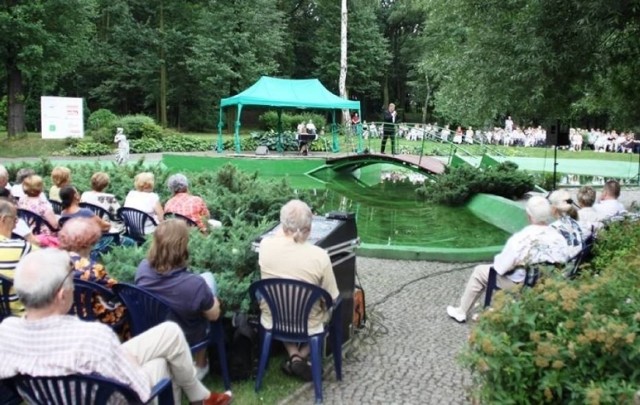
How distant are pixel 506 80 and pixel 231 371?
16.8 ft

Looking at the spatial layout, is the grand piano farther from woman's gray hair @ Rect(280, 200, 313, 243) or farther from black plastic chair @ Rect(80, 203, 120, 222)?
black plastic chair @ Rect(80, 203, 120, 222)

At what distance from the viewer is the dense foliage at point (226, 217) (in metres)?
3.78

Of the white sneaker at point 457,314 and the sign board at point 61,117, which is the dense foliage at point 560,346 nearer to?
the white sneaker at point 457,314

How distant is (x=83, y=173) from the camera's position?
9117mm

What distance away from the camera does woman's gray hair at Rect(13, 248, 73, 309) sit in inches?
83.0

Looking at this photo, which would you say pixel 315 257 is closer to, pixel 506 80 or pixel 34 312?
pixel 34 312

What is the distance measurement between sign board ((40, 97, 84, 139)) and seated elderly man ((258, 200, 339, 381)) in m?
20.9

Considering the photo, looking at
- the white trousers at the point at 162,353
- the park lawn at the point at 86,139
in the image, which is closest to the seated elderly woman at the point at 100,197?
the white trousers at the point at 162,353

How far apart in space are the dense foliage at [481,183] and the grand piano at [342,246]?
920 cm

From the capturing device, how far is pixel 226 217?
6133mm

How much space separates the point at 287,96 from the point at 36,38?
945cm

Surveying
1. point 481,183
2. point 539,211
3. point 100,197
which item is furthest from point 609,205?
point 481,183

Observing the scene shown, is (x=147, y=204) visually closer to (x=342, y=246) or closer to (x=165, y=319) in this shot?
(x=342, y=246)

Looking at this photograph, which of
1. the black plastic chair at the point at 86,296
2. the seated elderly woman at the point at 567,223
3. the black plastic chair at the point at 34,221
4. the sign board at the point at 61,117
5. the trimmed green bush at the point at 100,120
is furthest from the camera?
the trimmed green bush at the point at 100,120
